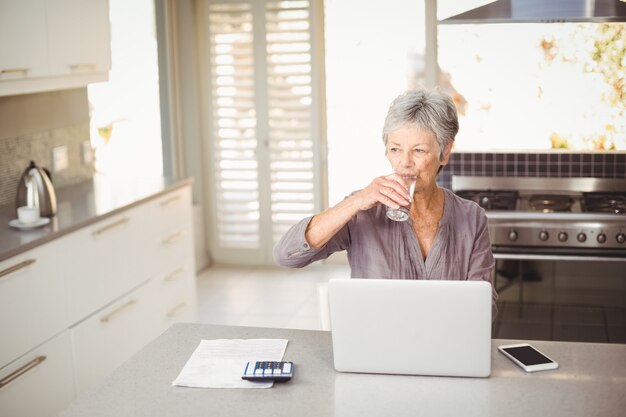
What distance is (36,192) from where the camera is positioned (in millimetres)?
3230

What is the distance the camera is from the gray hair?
210 cm

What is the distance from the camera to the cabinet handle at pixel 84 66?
354 cm

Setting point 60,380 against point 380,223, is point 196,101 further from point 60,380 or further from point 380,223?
point 380,223

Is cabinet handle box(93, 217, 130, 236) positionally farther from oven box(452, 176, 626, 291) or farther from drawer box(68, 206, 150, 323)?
oven box(452, 176, 626, 291)

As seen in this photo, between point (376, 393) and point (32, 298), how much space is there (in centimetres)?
160

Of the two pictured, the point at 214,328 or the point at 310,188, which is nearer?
the point at 214,328

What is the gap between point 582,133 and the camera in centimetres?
397

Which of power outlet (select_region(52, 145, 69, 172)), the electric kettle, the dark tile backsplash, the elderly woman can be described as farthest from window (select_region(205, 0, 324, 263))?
the elderly woman

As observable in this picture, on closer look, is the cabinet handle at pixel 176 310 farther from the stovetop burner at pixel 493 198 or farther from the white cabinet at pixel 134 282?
the stovetop burner at pixel 493 198

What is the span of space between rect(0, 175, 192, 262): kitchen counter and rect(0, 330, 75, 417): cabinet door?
0.39 metres

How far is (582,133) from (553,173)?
0.24m

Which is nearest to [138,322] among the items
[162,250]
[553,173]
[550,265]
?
[162,250]

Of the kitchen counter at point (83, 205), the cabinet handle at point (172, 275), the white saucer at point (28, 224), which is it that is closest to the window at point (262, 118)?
the kitchen counter at point (83, 205)

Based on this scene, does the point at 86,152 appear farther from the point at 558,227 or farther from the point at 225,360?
the point at 225,360
